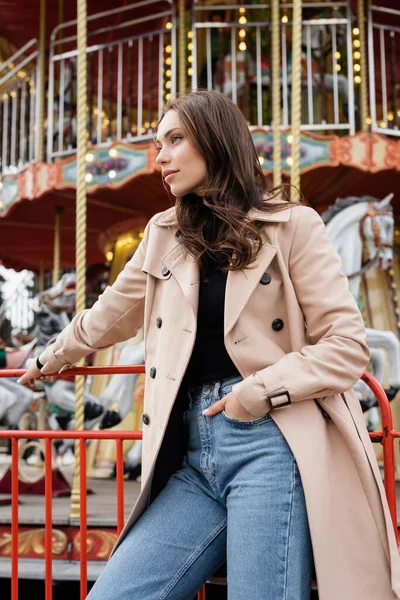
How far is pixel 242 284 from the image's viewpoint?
1.59 metres

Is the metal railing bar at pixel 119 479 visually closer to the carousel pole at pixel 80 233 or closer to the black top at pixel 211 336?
the black top at pixel 211 336

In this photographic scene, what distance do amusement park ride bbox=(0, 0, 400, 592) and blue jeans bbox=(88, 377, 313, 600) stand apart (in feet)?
9.03

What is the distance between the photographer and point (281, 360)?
153 cm

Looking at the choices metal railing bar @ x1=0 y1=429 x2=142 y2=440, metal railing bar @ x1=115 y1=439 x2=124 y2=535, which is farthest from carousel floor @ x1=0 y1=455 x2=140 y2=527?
metal railing bar @ x1=115 y1=439 x2=124 y2=535

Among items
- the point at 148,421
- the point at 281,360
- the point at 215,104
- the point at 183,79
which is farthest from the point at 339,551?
the point at 183,79

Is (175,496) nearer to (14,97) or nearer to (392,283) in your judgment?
(392,283)

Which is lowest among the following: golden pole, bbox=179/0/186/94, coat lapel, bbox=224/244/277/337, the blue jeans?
the blue jeans

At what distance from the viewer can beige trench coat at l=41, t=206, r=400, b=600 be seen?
58.7 inches

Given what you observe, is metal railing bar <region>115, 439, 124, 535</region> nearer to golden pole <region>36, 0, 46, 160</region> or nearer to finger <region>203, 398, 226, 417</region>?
finger <region>203, 398, 226, 417</region>

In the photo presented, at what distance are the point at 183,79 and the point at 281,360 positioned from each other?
20.3 feet

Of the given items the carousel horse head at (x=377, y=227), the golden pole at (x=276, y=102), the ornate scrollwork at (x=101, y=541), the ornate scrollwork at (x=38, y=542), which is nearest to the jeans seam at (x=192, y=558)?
the ornate scrollwork at (x=101, y=541)

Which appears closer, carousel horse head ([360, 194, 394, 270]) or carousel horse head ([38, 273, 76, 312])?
carousel horse head ([360, 194, 394, 270])

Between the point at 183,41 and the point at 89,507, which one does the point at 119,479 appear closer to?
the point at 89,507

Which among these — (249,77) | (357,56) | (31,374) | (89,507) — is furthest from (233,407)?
(357,56)
